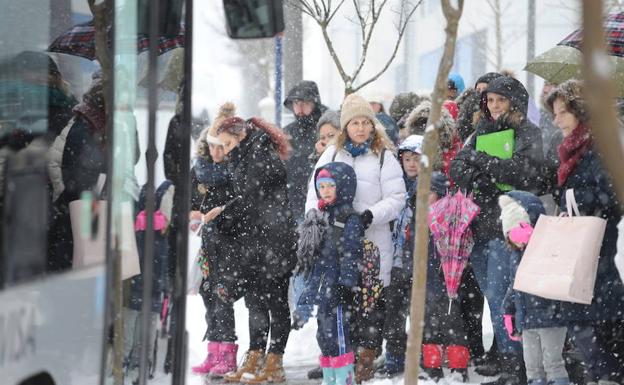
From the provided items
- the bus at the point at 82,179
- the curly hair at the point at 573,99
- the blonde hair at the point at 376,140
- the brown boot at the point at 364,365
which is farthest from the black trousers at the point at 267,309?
the bus at the point at 82,179

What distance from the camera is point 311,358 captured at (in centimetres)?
877

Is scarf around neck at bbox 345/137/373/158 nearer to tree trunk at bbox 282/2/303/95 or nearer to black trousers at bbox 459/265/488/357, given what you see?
black trousers at bbox 459/265/488/357

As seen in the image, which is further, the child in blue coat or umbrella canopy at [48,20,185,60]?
the child in blue coat

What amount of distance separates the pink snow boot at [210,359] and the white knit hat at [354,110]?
6.62 feet

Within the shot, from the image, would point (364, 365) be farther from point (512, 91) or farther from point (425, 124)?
point (512, 91)

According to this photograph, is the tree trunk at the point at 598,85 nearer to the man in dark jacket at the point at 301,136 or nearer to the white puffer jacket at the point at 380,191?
the white puffer jacket at the point at 380,191

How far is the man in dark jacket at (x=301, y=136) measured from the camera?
9.37 m

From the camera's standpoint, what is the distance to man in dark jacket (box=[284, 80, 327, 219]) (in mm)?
9367

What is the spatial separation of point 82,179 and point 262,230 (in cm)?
411

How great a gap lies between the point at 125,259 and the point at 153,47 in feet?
2.67

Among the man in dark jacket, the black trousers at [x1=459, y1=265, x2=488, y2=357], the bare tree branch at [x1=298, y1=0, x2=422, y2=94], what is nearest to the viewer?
the black trousers at [x1=459, y1=265, x2=488, y2=357]

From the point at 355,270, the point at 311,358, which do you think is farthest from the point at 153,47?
the point at 311,358

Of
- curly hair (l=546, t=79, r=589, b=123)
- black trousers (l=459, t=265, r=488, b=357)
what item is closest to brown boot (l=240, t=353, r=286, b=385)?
black trousers (l=459, t=265, r=488, b=357)

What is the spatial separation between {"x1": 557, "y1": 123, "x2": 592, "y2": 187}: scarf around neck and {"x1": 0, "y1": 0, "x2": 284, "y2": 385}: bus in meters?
2.99
